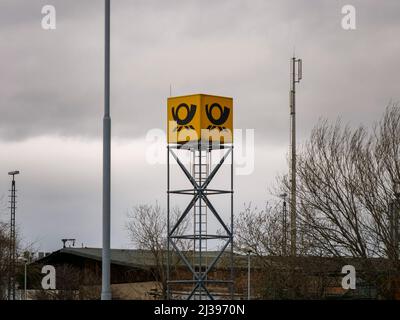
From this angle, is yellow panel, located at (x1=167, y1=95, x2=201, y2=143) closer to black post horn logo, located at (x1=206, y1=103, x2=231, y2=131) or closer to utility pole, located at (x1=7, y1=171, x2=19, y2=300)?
black post horn logo, located at (x1=206, y1=103, x2=231, y2=131)

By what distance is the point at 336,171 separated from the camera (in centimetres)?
4222

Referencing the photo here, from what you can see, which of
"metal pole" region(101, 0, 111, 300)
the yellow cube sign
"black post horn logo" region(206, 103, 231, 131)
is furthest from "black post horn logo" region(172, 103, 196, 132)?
"metal pole" region(101, 0, 111, 300)

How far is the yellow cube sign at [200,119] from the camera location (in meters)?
41.7

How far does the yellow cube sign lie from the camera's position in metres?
41.7

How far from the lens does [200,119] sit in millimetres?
41625

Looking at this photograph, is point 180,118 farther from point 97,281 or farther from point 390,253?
point 97,281

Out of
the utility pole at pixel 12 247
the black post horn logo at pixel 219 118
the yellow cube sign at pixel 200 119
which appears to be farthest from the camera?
the utility pole at pixel 12 247

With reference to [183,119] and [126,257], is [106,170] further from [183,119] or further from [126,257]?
[126,257]

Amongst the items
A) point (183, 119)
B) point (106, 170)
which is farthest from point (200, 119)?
point (106, 170)

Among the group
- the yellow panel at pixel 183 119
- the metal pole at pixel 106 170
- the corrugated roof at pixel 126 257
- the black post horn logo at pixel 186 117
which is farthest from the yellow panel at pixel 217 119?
the corrugated roof at pixel 126 257

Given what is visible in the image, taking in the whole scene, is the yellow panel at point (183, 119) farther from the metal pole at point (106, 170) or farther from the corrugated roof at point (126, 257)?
the corrugated roof at point (126, 257)

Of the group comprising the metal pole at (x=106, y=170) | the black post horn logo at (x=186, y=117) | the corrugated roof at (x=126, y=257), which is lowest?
the corrugated roof at (x=126, y=257)
